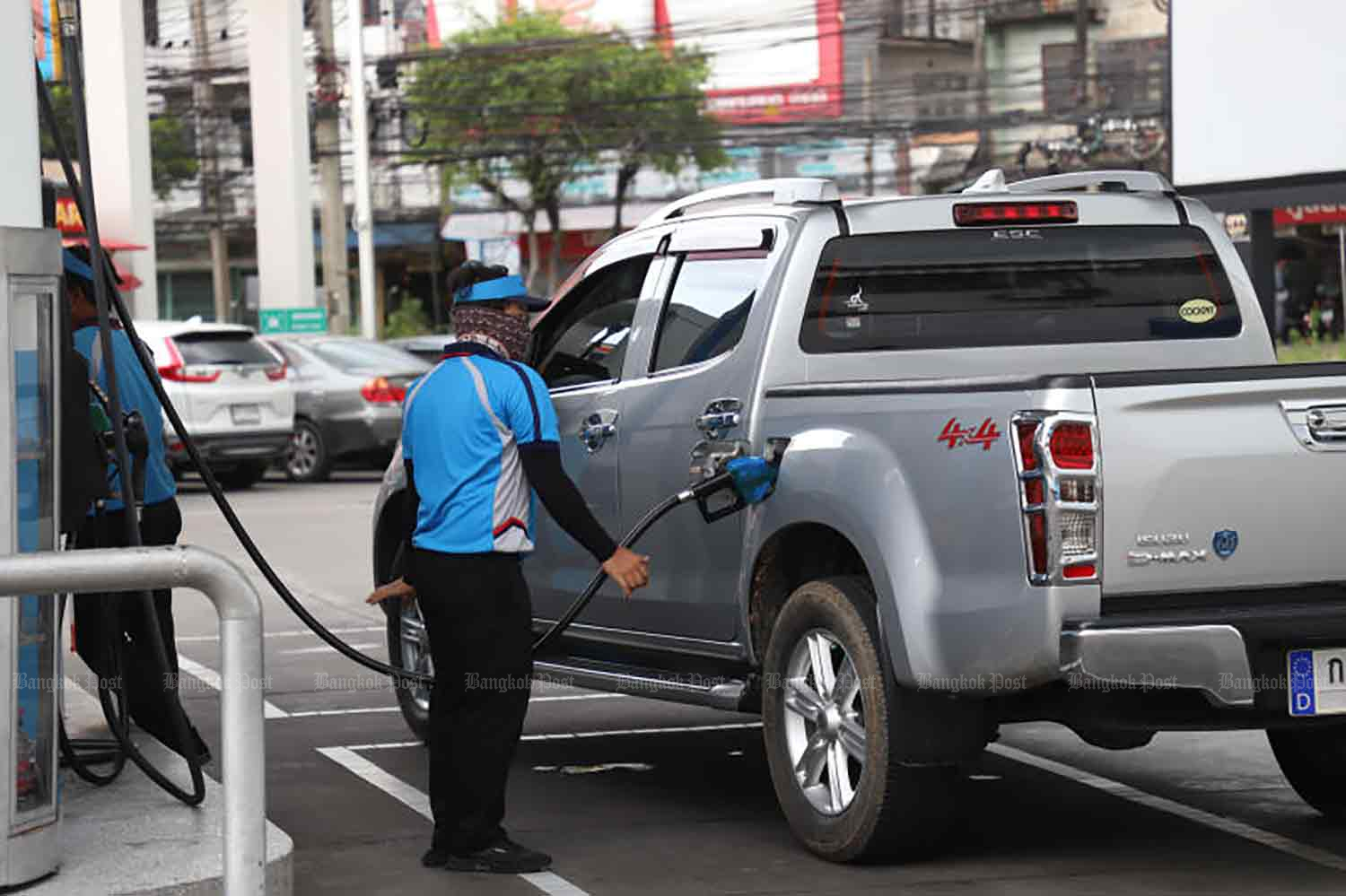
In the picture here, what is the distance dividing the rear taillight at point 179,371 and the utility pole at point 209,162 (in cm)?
3240

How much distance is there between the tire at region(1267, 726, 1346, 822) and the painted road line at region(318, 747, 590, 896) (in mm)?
2473

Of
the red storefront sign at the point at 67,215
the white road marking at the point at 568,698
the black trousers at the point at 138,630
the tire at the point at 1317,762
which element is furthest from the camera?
the red storefront sign at the point at 67,215

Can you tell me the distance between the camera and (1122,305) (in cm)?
812

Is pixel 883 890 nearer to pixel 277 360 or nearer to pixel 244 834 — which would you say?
pixel 244 834

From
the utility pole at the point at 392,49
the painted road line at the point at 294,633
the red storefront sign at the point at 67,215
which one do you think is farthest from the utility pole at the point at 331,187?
the painted road line at the point at 294,633

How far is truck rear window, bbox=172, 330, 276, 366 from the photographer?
942 inches

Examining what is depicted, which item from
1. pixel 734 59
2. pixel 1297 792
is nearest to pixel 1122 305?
pixel 1297 792

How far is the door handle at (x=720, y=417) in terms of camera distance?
300 inches

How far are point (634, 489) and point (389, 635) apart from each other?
200 centimetres

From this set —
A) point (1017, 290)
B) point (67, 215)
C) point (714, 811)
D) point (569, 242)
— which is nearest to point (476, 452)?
point (714, 811)

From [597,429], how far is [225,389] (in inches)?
628

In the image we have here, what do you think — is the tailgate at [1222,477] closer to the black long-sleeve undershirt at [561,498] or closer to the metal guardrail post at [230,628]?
the black long-sleeve undershirt at [561,498]

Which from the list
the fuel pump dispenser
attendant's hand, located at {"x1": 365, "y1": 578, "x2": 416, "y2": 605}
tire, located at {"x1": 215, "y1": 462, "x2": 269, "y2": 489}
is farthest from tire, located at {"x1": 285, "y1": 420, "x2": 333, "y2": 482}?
the fuel pump dispenser

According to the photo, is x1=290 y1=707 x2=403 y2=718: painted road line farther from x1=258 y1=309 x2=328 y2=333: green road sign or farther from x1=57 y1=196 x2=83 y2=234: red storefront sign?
x1=258 y1=309 x2=328 y2=333: green road sign
